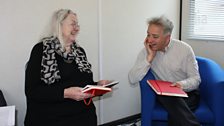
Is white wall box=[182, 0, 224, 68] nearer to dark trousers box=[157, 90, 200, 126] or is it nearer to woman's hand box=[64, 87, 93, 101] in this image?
dark trousers box=[157, 90, 200, 126]

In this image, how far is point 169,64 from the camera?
7.84 feet

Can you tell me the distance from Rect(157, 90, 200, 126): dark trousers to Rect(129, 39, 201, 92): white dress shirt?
14 cm

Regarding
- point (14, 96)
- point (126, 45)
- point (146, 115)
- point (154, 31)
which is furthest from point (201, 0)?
point (14, 96)

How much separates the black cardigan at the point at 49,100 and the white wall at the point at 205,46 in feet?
5.99

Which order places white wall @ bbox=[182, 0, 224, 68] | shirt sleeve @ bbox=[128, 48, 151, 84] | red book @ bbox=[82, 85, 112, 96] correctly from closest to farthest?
red book @ bbox=[82, 85, 112, 96]
shirt sleeve @ bbox=[128, 48, 151, 84]
white wall @ bbox=[182, 0, 224, 68]

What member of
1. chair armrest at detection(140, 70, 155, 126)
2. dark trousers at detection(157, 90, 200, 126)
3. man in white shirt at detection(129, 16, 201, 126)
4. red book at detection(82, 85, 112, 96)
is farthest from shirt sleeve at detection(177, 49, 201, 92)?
Result: red book at detection(82, 85, 112, 96)

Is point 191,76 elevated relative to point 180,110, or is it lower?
elevated

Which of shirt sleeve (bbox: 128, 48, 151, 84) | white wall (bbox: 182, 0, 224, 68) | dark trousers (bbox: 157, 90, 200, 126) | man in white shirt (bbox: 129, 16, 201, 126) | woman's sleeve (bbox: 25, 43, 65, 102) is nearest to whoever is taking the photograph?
woman's sleeve (bbox: 25, 43, 65, 102)

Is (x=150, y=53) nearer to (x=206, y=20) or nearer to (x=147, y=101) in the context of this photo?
(x=147, y=101)

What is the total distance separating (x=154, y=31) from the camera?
2.28 metres

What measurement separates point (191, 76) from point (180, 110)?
1.23 feet

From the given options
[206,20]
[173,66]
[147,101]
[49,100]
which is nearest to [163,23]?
[173,66]

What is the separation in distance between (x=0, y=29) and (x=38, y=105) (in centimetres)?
66

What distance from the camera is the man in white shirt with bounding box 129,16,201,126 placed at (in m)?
2.22
